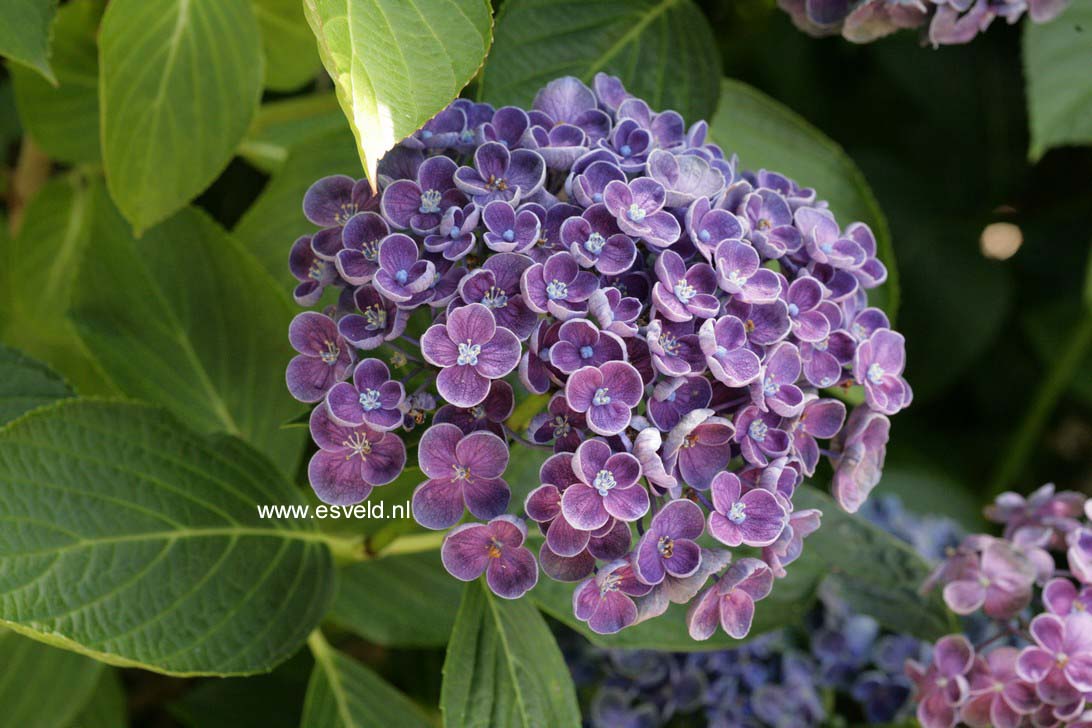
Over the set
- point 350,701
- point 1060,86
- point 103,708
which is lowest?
point 103,708

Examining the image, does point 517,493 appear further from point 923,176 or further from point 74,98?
point 923,176

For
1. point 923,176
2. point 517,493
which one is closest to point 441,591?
point 517,493

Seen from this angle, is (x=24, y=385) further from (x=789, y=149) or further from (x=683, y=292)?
(x=789, y=149)

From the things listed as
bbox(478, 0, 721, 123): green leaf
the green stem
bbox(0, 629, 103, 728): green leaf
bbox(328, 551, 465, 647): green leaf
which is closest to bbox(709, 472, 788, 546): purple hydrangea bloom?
bbox(478, 0, 721, 123): green leaf

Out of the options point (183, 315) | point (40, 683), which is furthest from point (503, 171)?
point (40, 683)

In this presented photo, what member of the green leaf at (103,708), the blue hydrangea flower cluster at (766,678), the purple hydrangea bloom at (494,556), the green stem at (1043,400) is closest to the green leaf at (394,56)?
the purple hydrangea bloom at (494,556)
